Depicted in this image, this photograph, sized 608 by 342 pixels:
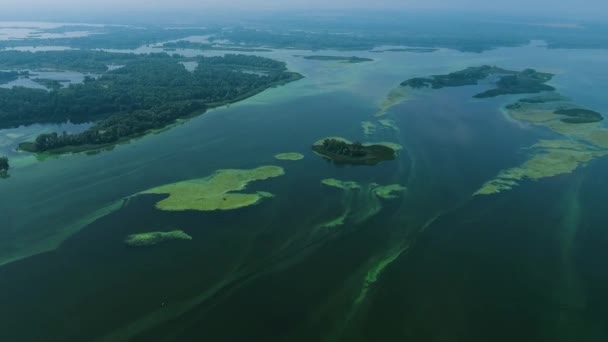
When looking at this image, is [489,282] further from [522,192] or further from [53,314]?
[53,314]

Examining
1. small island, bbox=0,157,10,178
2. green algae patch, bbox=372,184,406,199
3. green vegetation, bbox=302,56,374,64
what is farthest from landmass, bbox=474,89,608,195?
green vegetation, bbox=302,56,374,64

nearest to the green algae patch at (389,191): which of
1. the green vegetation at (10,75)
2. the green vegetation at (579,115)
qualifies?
the green vegetation at (579,115)

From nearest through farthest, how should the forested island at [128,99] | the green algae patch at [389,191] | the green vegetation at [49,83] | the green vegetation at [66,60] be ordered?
1. the green algae patch at [389,191]
2. the forested island at [128,99]
3. the green vegetation at [49,83]
4. the green vegetation at [66,60]

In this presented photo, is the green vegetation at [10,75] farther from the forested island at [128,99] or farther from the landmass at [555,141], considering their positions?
the landmass at [555,141]

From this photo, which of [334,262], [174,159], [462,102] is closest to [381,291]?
[334,262]

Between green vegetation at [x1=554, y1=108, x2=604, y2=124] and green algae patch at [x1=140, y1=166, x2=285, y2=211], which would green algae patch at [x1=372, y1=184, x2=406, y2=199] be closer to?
green algae patch at [x1=140, y1=166, x2=285, y2=211]

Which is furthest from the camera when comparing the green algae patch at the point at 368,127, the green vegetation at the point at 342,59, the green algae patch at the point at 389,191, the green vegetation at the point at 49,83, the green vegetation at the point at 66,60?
the green vegetation at the point at 342,59

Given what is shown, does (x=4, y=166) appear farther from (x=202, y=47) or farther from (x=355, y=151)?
(x=202, y=47)
